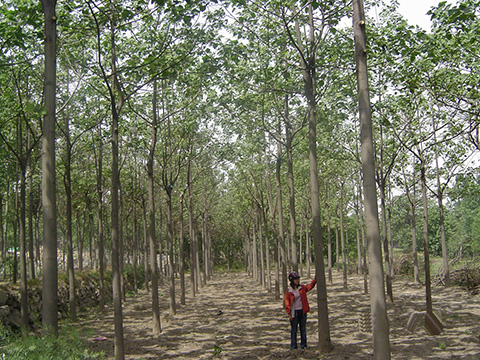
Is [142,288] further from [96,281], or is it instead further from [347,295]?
[347,295]

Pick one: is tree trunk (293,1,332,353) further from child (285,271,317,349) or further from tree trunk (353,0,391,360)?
tree trunk (353,0,391,360)

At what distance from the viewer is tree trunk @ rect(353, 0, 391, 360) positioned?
17.4ft

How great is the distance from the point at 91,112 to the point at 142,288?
64.2ft

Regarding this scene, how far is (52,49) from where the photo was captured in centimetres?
616

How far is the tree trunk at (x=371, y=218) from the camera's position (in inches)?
209

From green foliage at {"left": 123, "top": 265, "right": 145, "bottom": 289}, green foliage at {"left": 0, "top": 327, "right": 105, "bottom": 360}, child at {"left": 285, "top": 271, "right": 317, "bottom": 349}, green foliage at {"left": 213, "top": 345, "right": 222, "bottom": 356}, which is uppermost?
green foliage at {"left": 0, "top": 327, "right": 105, "bottom": 360}

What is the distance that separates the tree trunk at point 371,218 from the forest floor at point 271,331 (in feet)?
11.9


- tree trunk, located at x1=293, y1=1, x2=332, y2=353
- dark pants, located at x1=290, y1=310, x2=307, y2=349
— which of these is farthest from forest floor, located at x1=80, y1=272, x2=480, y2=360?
tree trunk, located at x1=293, y1=1, x2=332, y2=353

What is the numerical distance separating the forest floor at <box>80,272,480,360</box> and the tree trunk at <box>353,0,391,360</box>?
362 cm

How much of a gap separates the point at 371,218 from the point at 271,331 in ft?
25.7

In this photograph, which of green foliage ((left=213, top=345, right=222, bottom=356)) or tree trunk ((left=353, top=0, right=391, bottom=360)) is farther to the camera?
green foliage ((left=213, top=345, right=222, bottom=356))

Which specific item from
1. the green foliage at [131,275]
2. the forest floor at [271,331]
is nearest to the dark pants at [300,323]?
the forest floor at [271,331]

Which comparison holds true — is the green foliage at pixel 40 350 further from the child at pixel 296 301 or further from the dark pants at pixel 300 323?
the dark pants at pixel 300 323

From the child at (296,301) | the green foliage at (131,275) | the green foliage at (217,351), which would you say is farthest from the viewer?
the green foliage at (131,275)
